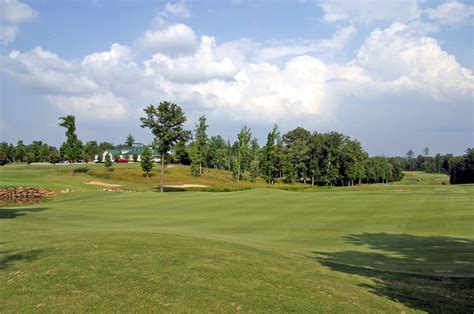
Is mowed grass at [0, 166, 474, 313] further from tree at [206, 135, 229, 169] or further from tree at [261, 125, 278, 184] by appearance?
tree at [206, 135, 229, 169]

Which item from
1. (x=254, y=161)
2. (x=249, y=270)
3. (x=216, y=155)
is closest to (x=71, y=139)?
(x=254, y=161)

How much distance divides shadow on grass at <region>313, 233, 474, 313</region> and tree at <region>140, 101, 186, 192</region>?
55.1 metres

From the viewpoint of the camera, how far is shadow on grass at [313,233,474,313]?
1066 centimetres

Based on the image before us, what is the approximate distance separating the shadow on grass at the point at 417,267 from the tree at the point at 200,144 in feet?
280

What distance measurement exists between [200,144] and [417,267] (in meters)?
102

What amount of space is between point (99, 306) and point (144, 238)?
8.26 metres

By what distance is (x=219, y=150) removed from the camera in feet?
486

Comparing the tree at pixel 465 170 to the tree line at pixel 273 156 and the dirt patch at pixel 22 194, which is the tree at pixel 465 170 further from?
the dirt patch at pixel 22 194

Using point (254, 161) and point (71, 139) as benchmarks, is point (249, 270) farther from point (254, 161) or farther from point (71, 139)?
point (254, 161)

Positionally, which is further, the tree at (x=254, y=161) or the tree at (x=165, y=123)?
the tree at (x=254, y=161)

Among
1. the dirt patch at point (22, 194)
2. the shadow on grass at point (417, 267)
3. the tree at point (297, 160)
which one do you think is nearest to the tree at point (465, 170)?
the tree at point (297, 160)

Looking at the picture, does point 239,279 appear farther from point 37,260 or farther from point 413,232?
point 413,232

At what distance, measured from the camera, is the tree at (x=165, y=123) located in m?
71.5

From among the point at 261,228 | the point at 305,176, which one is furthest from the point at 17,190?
the point at 305,176
